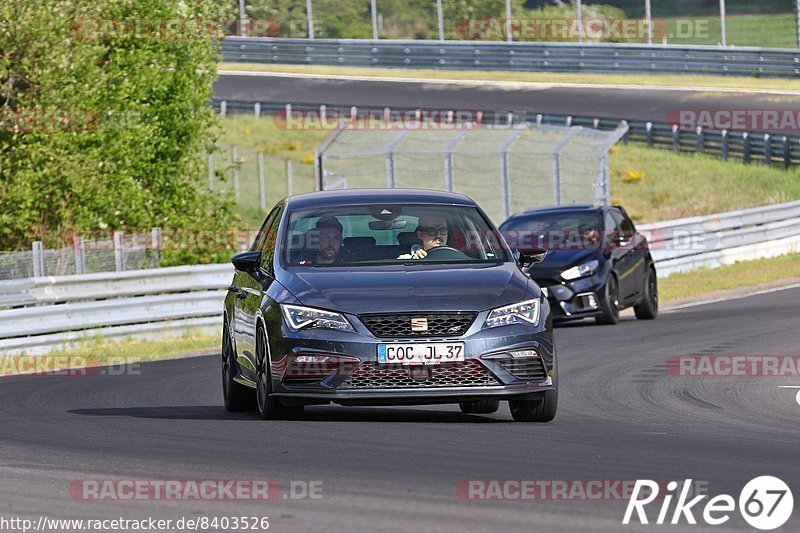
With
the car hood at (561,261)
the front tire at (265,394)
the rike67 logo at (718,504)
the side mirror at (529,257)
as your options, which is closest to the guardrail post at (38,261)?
the car hood at (561,261)

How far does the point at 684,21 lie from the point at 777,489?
55.4 metres

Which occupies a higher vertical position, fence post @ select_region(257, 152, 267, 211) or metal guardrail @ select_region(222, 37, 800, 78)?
metal guardrail @ select_region(222, 37, 800, 78)

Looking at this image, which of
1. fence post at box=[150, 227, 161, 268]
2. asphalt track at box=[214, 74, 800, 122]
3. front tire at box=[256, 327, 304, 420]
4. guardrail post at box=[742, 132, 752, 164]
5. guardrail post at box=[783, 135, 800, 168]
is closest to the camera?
front tire at box=[256, 327, 304, 420]

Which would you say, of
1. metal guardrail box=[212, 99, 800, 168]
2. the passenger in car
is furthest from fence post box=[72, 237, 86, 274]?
metal guardrail box=[212, 99, 800, 168]

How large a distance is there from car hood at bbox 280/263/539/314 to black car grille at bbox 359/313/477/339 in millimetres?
43

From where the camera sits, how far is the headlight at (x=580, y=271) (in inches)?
835

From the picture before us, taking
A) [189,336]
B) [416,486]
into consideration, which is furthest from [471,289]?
[189,336]

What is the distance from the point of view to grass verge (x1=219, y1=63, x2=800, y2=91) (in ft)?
168

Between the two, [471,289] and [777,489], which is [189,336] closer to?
[471,289]

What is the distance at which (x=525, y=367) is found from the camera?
10.5 meters

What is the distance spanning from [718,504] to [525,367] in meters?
3.30

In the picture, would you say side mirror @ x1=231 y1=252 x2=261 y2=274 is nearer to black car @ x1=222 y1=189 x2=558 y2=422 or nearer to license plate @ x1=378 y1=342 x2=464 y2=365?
black car @ x1=222 y1=189 x2=558 y2=422

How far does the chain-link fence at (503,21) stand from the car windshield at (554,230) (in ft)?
114

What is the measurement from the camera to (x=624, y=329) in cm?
2052
